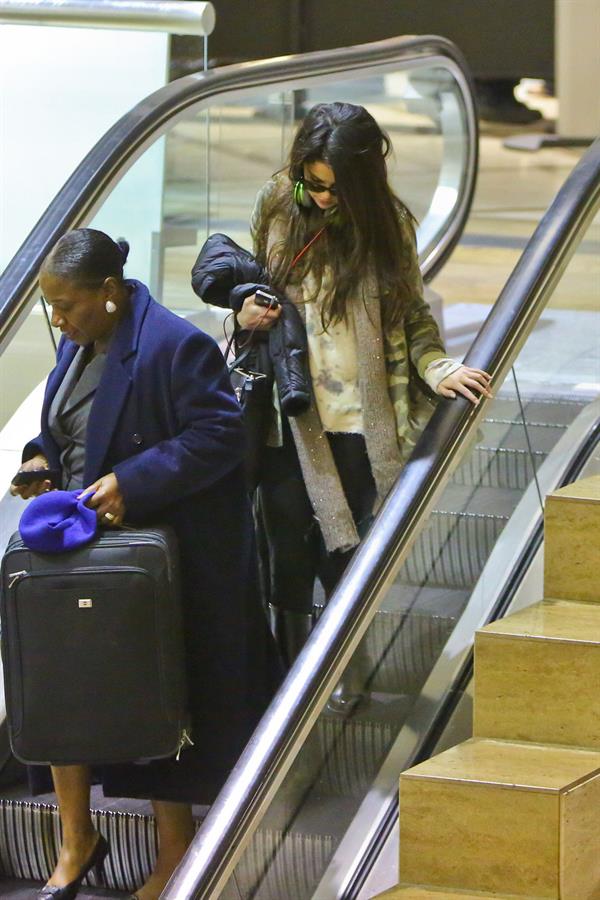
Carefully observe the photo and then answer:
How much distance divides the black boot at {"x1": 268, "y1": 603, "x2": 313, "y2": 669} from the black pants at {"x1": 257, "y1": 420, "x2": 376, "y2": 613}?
0.08 ft

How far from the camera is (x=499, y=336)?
378cm

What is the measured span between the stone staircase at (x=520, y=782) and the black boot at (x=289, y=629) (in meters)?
0.41

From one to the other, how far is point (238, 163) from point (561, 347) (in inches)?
72.7

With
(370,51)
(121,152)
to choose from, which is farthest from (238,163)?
(121,152)

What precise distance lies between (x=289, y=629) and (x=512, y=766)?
0.63 metres

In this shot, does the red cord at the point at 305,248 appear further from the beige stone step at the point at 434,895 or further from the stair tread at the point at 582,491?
the beige stone step at the point at 434,895

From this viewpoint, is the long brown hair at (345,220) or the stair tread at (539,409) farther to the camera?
the stair tread at (539,409)

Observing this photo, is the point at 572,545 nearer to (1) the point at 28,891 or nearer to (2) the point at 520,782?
(2) the point at 520,782

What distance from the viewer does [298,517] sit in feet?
12.3

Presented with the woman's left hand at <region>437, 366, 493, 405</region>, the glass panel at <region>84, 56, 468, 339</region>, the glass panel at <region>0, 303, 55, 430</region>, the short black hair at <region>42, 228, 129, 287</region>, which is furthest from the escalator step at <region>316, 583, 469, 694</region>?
the glass panel at <region>84, 56, 468, 339</region>

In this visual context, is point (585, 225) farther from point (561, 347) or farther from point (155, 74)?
point (155, 74)

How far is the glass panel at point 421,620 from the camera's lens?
3.27 meters

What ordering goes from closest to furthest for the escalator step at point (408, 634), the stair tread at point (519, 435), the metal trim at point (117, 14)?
the escalator step at point (408, 634) < the stair tread at point (519, 435) < the metal trim at point (117, 14)

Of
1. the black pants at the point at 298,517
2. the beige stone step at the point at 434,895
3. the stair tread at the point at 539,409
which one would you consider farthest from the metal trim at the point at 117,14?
the beige stone step at the point at 434,895
